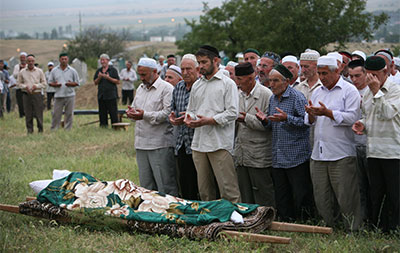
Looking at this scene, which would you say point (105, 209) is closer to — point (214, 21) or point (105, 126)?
point (105, 126)

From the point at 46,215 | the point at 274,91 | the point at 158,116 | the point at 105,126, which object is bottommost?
the point at 105,126

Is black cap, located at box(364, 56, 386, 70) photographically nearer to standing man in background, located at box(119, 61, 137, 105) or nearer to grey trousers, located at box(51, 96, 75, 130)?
grey trousers, located at box(51, 96, 75, 130)

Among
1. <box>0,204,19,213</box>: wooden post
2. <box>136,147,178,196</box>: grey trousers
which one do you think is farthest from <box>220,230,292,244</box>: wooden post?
<box>0,204,19,213</box>: wooden post

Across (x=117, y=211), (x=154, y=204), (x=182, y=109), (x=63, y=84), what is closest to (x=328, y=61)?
(x=182, y=109)

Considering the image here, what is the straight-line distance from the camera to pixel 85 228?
5414mm

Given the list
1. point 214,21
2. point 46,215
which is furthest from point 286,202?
point 214,21

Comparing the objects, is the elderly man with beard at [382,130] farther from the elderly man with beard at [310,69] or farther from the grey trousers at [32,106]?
the grey trousers at [32,106]

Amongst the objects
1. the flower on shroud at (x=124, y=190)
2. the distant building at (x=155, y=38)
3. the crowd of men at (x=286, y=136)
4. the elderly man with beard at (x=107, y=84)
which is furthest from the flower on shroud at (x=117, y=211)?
the distant building at (x=155, y=38)

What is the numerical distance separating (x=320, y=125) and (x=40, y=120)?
9914mm

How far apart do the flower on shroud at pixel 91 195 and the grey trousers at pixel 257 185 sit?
1610 mm

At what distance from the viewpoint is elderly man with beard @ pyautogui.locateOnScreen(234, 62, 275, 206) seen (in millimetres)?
5910

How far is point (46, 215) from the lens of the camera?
220 inches

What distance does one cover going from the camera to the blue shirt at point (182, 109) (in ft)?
20.9

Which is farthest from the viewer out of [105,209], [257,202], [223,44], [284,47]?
[223,44]
